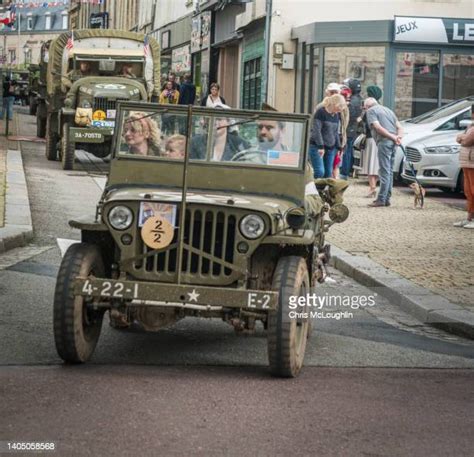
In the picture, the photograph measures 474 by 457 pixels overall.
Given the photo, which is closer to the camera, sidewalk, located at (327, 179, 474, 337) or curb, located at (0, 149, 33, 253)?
sidewalk, located at (327, 179, 474, 337)

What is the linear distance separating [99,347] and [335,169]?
11.8m

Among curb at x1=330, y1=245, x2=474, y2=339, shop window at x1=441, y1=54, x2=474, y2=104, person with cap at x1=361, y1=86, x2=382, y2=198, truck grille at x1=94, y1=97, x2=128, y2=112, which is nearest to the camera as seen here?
curb at x1=330, y1=245, x2=474, y2=339

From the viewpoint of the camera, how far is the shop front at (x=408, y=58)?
1083 inches

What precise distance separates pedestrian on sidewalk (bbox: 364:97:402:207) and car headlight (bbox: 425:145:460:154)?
8.25ft

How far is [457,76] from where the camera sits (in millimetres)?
28172

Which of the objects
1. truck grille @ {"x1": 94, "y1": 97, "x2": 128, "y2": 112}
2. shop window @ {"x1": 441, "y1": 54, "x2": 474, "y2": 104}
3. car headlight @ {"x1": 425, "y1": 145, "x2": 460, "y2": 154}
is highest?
shop window @ {"x1": 441, "y1": 54, "x2": 474, "y2": 104}

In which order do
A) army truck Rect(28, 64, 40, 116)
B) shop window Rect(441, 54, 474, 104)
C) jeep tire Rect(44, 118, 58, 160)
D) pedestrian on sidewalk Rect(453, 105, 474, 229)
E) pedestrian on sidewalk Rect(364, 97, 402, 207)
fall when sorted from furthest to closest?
army truck Rect(28, 64, 40, 116)
shop window Rect(441, 54, 474, 104)
jeep tire Rect(44, 118, 58, 160)
pedestrian on sidewalk Rect(364, 97, 402, 207)
pedestrian on sidewalk Rect(453, 105, 474, 229)

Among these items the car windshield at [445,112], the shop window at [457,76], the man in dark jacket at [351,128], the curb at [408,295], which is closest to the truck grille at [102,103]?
the man in dark jacket at [351,128]

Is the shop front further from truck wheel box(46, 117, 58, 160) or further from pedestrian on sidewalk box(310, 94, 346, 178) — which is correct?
pedestrian on sidewalk box(310, 94, 346, 178)

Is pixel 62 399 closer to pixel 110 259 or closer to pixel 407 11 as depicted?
pixel 110 259

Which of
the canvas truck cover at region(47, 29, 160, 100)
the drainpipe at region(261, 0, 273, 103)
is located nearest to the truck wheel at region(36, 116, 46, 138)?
the drainpipe at region(261, 0, 273, 103)

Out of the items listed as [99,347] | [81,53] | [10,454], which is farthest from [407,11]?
[10,454]

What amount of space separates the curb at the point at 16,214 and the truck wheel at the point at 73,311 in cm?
510

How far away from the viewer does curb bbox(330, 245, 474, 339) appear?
973cm
